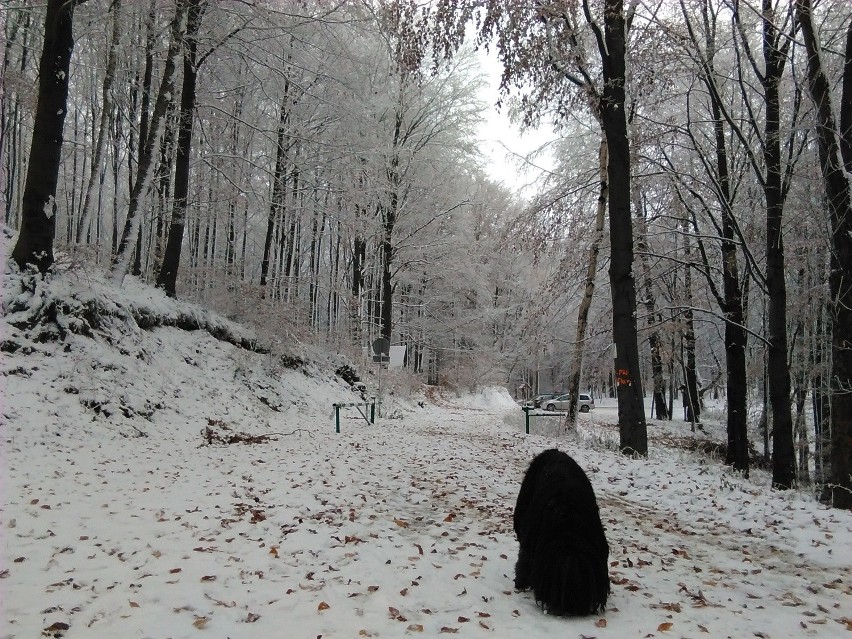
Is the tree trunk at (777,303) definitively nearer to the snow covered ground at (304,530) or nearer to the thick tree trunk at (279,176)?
the snow covered ground at (304,530)

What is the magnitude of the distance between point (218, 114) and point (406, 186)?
7.39 m

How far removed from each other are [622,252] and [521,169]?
7310mm

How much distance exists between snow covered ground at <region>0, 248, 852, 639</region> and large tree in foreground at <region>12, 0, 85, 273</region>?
747 millimetres

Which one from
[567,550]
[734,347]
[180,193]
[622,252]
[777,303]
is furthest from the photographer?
[180,193]

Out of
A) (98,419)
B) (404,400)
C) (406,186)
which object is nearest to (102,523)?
(98,419)

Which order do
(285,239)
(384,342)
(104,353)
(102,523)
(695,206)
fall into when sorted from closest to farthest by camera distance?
(102,523)
(104,353)
(695,206)
(384,342)
(285,239)

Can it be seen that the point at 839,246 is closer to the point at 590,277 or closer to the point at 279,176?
the point at 590,277

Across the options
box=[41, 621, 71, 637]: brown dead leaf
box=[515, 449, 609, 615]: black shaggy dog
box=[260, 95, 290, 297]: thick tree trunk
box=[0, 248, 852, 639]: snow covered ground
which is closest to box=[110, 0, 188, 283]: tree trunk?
box=[0, 248, 852, 639]: snow covered ground

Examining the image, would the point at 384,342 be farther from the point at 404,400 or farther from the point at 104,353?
the point at 104,353

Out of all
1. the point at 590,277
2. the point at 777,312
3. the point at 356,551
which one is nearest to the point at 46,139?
the point at 356,551

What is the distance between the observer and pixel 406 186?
20.5m

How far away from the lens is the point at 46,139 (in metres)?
8.27

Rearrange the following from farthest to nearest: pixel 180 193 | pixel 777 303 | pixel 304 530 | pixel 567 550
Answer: pixel 180 193, pixel 777 303, pixel 304 530, pixel 567 550

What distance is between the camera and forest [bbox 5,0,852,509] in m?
8.02
